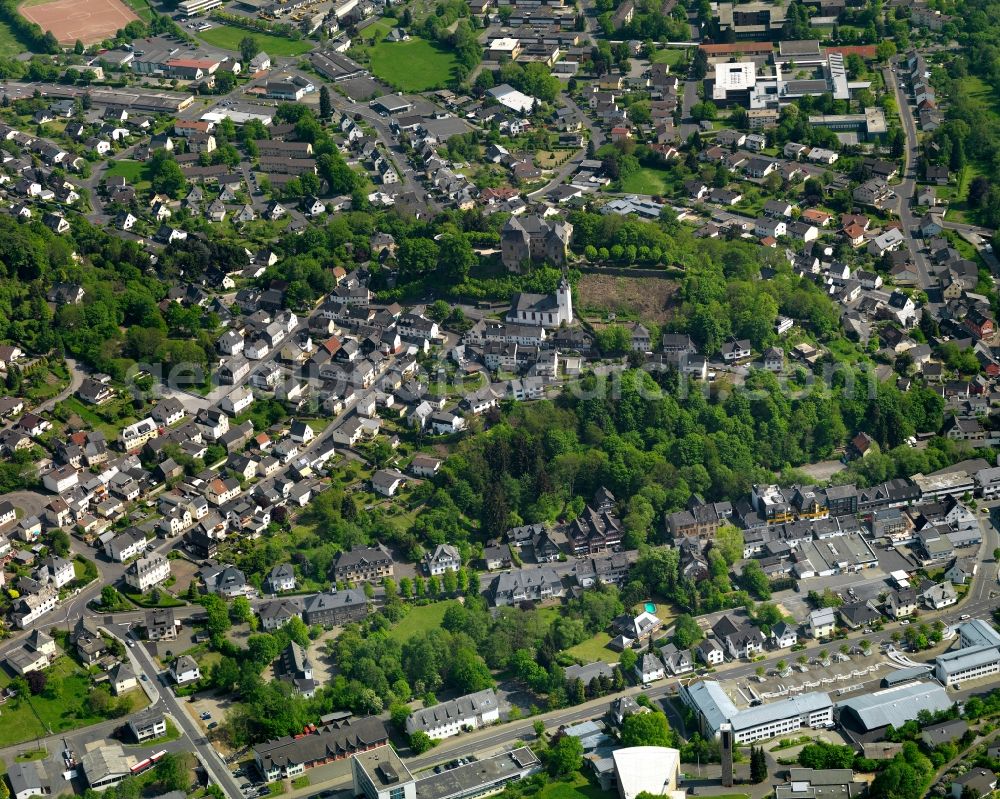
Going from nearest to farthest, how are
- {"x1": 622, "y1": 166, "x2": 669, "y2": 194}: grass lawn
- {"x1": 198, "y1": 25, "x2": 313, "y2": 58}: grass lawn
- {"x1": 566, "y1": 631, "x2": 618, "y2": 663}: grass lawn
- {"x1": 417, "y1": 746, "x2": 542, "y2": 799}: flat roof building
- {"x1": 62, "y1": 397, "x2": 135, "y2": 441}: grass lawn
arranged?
{"x1": 417, "y1": 746, "x2": 542, "y2": 799}: flat roof building
{"x1": 566, "y1": 631, "x2": 618, "y2": 663}: grass lawn
{"x1": 62, "y1": 397, "x2": 135, "y2": 441}: grass lawn
{"x1": 622, "y1": 166, "x2": 669, "y2": 194}: grass lawn
{"x1": 198, "y1": 25, "x2": 313, "y2": 58}: grass lawn

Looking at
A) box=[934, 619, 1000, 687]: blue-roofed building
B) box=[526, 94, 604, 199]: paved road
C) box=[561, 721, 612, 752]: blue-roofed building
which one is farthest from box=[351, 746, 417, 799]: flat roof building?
box=[526, 94, 604, 199]: paved road

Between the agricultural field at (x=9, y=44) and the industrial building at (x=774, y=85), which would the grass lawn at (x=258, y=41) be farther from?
the industrial building at (x=774, y=85)

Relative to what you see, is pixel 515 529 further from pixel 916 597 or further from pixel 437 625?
pixel 916 597

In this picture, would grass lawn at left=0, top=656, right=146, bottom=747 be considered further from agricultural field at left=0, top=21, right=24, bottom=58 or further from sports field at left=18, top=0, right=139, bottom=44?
sports field at left=18, top=0, right=139, bottom=44

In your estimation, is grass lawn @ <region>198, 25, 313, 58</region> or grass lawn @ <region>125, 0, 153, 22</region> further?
grass lawn @ <region>125, 0, 153, 22</region>

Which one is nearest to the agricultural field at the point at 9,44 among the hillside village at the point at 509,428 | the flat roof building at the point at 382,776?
the hillside village at the point at 509,428

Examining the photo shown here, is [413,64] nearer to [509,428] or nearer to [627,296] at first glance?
[627,296]

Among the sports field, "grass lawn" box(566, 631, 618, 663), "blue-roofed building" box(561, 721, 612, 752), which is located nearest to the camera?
"blue-roofed building" box(561, 721, 612, 752)
